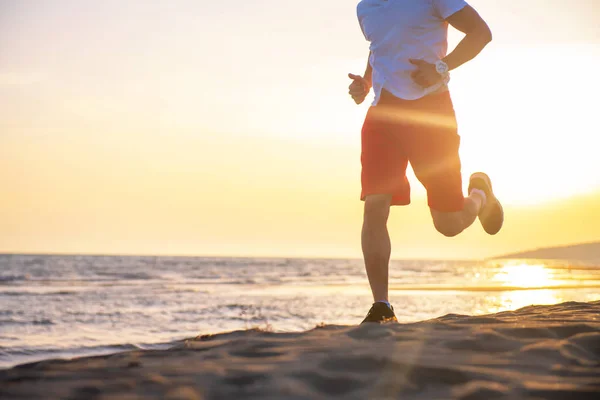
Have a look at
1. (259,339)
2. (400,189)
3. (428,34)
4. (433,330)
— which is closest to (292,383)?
(259,339)

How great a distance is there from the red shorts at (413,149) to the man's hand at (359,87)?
0.29 meters

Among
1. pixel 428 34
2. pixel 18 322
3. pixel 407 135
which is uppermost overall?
pixel 428 34

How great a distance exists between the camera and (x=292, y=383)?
7.16 ft

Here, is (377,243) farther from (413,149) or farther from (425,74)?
(425,74)

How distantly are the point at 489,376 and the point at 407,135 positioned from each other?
2032 mm

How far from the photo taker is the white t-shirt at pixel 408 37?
12.9 ft

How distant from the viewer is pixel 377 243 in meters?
4.09

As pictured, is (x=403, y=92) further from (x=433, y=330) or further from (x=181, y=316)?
(x=181, y=316)

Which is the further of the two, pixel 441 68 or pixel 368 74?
pixel 368 74

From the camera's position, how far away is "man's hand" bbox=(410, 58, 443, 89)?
3.86 metres

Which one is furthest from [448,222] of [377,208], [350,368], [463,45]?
[350,368]

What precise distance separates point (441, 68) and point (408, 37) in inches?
11.5

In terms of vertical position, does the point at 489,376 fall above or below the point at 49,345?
above

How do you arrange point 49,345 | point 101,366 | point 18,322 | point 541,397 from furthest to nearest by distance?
point 18,322 < point 49,345 < point 101,366 < point 541,397
